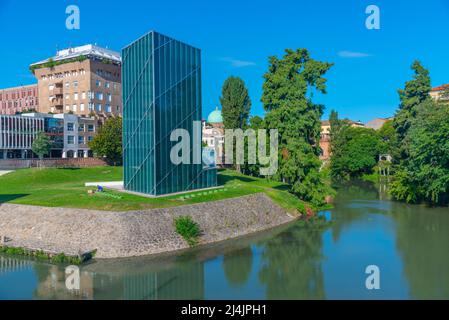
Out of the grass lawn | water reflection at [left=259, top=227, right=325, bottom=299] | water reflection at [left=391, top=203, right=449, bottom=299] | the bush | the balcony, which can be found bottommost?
water reflection at [left=259, top=227, right=325, bottom=299]

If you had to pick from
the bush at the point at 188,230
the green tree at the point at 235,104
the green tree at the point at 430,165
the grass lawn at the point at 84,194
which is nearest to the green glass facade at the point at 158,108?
the grass lawn at the point at 84,194

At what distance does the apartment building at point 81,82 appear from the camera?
309 feet

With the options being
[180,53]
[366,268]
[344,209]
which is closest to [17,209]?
[180,53]

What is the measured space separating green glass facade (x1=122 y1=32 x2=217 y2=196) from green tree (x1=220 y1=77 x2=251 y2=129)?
33.5 meters

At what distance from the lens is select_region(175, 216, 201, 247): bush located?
118 feet

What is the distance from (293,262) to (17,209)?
27.4 meters

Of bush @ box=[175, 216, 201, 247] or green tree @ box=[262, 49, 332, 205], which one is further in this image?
green tree @ box=[262, 49, 332, 205]

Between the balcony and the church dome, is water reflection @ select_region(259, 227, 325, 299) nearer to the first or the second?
the balcony

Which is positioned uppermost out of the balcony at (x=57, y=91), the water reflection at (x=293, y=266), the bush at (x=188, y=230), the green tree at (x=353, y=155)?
the balcony at (x=57, y=91)

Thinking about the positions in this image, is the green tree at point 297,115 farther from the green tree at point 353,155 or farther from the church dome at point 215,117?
the church dome at point 215,117

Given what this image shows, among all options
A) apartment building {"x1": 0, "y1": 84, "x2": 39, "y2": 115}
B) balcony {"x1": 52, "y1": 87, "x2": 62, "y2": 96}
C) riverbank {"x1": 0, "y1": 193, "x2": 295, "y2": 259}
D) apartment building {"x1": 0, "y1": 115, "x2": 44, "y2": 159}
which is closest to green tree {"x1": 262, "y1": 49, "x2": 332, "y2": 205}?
riverbank {"x1": 0, "y1": 193, "x2": 295, "y2": 259}

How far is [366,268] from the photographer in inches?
1130

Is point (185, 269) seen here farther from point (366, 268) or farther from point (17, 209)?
point (17, 209)

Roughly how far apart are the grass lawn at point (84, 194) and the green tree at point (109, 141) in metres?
6.91
